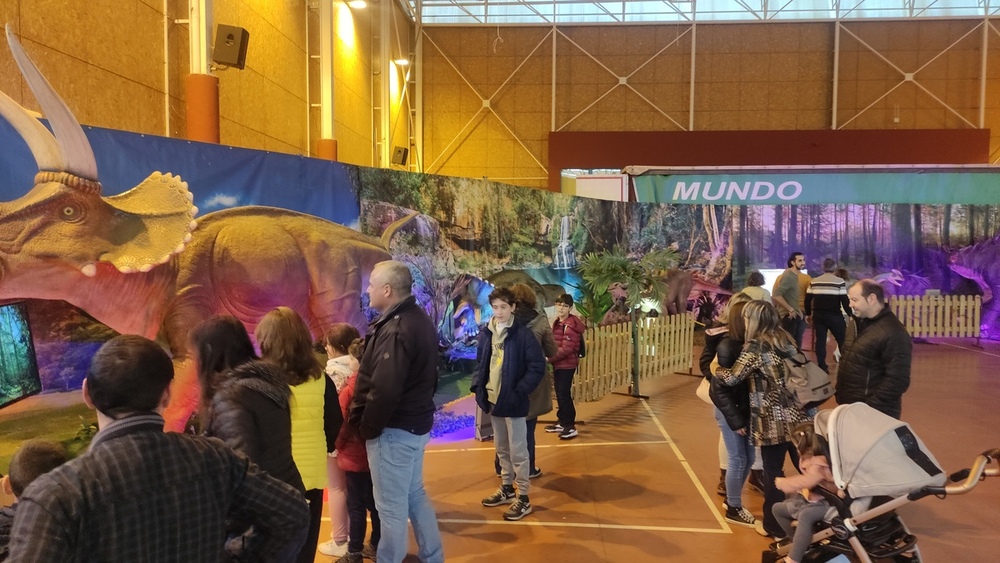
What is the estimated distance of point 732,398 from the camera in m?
4.34

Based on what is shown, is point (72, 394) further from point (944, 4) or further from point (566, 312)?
point (944, 4)

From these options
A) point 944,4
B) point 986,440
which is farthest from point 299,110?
point 944,4

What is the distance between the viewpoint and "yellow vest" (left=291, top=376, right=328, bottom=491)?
10.5 feet

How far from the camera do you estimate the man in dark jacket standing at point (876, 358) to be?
4.20 m

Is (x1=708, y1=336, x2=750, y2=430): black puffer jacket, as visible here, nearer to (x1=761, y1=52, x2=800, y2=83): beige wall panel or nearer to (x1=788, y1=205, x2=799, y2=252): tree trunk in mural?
(x1=788, y1=205, x2=799, y2=252): tree trunk in mural

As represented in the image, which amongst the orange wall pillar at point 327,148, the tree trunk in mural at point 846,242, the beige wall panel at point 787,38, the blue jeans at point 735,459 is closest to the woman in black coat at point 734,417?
the blue jeans at point 735,459

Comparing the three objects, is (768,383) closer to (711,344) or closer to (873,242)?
(711,344)

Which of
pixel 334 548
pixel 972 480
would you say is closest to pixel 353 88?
pixel 334 548

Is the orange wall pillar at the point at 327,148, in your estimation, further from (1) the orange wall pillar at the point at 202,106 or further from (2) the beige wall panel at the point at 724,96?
(2) the beige wall panel at the point at 724,96

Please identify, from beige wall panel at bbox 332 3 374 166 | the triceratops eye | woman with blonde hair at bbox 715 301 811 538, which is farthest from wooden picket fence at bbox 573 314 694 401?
beige wall panel at bbox 332 3 374 166

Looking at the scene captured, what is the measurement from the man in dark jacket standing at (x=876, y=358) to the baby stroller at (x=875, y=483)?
0.85 m

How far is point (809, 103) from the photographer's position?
58.9 feet

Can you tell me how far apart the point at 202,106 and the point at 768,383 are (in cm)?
687

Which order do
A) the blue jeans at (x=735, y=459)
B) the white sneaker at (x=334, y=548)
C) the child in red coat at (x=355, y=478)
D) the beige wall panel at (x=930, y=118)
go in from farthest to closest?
the beige wall panel at (x=930, y=118) < the blue jeans at (x=735, y=459) < the white sneaker at (x=334, y=548) < the child in red coat at (x=355, y=478)
